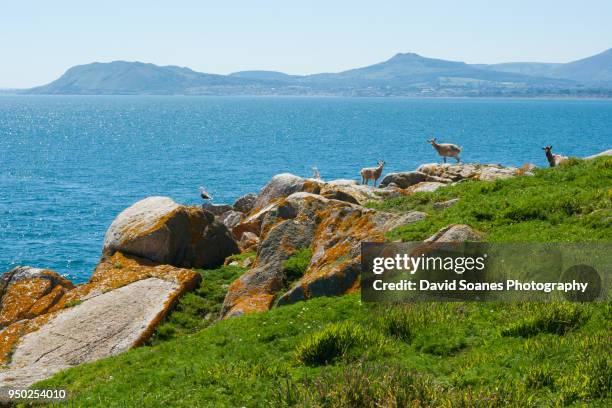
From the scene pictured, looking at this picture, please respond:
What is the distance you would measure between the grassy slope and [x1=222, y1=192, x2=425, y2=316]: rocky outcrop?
1705 mm

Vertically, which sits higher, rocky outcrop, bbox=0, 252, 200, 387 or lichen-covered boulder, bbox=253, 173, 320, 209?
lichen-covered boulder, bbox=253, 173, 320, 209

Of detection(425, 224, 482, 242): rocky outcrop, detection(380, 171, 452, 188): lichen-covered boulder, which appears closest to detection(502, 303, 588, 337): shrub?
detection(425, 224, 482, 242): rocky outcrop

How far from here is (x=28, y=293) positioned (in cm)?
2494

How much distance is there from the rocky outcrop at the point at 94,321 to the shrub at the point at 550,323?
41.0ft

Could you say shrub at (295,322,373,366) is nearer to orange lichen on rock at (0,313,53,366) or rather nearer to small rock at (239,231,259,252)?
orange lichen on rock at (0,313,53,366)

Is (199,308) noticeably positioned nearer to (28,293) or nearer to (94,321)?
(94,321)

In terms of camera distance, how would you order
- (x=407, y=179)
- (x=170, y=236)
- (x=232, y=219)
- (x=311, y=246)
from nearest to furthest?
(x=311, y=246) < (x=170, y=236) < (x=407, y=179) < (x=232, y=219)

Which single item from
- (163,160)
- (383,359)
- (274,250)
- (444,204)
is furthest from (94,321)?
(163,160)

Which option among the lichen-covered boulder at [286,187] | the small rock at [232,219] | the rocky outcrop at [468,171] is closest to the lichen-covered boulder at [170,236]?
the lichen-covered boulder at [286,187]

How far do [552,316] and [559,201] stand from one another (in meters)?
8.20

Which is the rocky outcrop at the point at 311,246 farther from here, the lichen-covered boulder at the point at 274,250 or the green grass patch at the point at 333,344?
the green grass patch at the point at 333,344

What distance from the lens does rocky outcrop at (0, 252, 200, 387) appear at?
20.5m

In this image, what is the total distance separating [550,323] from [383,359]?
12.8 ft

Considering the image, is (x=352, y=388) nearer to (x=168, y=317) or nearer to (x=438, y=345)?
(x=438, y=345)
